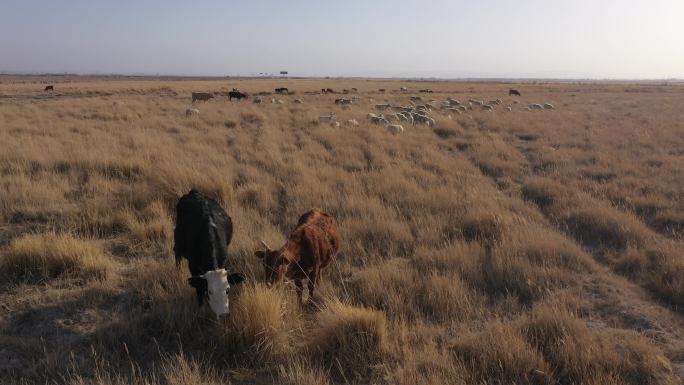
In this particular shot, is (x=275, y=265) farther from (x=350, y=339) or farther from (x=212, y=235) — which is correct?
(x=350, y=339)

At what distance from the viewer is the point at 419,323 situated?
4.11 m

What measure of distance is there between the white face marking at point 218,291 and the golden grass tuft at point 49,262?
1766 millimetres

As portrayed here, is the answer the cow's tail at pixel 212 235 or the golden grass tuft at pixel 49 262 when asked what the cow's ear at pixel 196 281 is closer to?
the cow's tail at pixel 212 235

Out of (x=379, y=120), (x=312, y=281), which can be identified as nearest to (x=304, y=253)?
(x=312, y=281)

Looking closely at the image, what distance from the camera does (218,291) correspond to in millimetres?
3881

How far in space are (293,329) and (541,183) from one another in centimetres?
768

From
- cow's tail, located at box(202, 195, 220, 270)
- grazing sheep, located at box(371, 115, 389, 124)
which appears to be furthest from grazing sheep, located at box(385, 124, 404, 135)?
cow's tail, located at box(202, 195, 220, 270)

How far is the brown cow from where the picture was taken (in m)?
4.18

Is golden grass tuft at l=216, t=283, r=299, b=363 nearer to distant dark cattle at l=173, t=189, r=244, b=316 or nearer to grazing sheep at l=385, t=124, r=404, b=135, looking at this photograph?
distant dark cattle at l=173, t=189, r=244, b=316

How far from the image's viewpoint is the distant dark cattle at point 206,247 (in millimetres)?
3904

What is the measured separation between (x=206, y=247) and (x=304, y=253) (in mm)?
1000

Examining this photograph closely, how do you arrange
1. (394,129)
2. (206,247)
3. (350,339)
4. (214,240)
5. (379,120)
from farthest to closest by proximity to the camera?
(379,120) < (394,129) < (214,240) < (206,247) < (350,339)

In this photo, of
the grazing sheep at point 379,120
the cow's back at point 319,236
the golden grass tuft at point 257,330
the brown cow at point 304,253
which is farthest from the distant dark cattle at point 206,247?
the grazing sheep at point 379,120

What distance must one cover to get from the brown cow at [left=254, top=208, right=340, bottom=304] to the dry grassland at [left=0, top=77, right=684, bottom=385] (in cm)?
19
